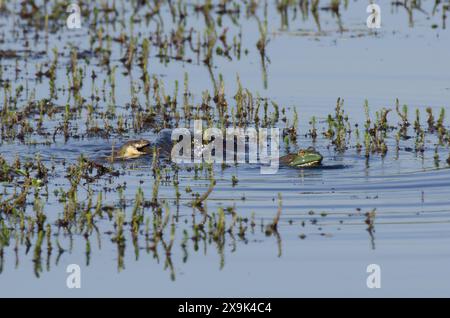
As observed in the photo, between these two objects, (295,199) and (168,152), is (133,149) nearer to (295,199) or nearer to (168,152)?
(168,152)

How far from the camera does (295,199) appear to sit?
10.5 m

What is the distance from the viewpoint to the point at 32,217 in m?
9.68

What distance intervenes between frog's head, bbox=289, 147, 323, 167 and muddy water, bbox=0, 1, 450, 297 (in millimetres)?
182

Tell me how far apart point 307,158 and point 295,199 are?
133 cm

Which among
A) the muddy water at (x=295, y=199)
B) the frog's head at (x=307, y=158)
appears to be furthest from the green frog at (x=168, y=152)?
the muddy water at (x=295, y=199)

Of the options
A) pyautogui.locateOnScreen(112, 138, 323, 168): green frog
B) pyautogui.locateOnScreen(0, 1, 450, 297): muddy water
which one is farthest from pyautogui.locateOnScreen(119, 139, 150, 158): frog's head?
pyautogui.locateOnScreen(0, 1, 450, 297): muddy water

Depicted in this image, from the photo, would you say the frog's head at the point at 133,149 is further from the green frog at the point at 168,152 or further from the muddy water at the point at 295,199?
the muddy water at the point at 295,199

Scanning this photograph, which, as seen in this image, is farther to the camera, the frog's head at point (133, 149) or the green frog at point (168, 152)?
the frog's head at point (133, 149)

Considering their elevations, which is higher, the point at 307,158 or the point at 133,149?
the point at 133,149

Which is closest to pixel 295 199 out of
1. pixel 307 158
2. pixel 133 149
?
pixel 307 158

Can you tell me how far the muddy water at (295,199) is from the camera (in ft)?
27.1

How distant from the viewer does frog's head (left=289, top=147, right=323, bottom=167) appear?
1180 cm

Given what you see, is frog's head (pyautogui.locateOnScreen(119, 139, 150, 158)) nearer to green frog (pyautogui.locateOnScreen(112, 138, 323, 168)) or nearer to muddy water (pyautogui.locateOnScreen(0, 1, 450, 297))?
green frog (pyautogui.locateOnScreen(112, 138, 323, 168))

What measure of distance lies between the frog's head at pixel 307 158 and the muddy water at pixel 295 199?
0.18 meters
